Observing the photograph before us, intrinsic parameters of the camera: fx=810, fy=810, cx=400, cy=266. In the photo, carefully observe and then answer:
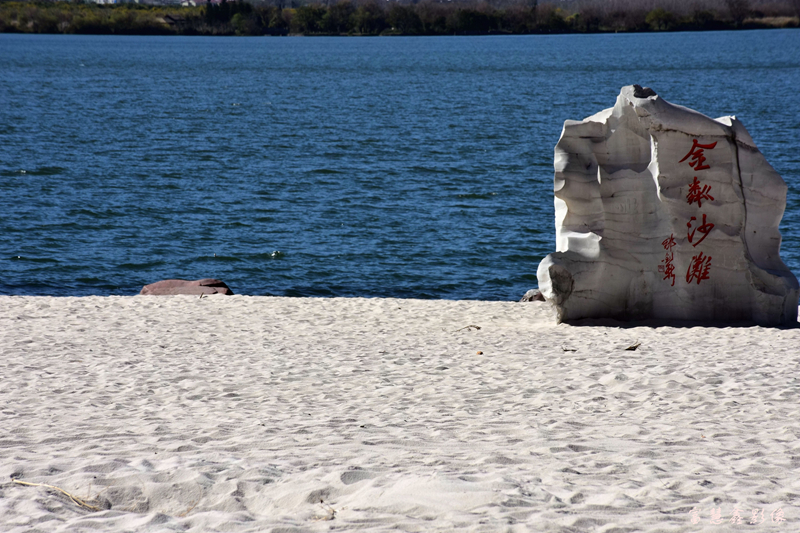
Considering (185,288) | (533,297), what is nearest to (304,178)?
(185,288)

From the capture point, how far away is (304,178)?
91.1 ft

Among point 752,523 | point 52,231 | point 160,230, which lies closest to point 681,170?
point 752,523

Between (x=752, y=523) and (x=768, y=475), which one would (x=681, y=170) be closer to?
(x=768, y=475)

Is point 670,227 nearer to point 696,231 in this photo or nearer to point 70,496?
Answer: point 696,231

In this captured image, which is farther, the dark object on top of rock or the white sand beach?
the dark object on top of rock

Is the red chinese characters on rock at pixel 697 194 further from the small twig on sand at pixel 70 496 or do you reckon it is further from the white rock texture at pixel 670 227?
the small twig on sand at pixel 70 496

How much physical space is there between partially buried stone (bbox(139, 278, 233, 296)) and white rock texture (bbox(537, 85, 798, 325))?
6.35 meters

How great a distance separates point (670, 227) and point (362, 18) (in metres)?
155

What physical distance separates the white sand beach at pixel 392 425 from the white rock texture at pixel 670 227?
23.1 inches

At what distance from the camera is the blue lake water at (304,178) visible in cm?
1828

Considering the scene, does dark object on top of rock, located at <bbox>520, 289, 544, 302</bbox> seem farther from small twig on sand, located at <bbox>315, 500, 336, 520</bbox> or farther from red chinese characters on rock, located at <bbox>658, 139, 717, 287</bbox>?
small twig on sand, located at <bbox>315, 500, 336, 520</bbox>

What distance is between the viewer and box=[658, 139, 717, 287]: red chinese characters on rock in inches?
451

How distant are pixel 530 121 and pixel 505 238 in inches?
877

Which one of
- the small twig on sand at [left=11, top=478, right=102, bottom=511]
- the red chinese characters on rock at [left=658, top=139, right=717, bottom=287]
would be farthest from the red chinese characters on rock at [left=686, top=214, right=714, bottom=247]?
the small twig on sand at [left=11, top=478, right=102, bottom=511]
